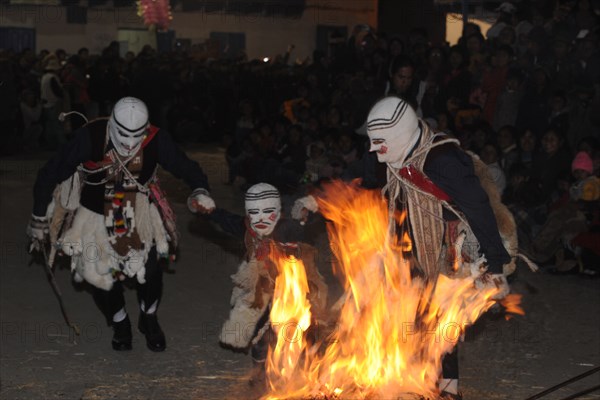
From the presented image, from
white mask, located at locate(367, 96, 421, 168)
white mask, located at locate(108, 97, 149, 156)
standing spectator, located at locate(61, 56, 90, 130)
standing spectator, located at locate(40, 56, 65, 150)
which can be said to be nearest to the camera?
white mask, located at locate(367, 96, 421, 168)

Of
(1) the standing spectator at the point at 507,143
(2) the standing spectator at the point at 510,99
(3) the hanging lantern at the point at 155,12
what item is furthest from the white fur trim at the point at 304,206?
(3) the hanging lantern at the point at 155,12

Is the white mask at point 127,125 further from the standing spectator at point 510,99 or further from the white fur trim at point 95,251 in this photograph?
the standing spectator at point 510,99

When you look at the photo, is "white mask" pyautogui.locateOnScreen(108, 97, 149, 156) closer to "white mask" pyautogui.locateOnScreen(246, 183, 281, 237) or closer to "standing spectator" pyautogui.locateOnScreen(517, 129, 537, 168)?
"white mask" pyautogui.locateOnScreen(246, 183, 281, 237)

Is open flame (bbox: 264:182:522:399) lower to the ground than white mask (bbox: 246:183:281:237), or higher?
lower

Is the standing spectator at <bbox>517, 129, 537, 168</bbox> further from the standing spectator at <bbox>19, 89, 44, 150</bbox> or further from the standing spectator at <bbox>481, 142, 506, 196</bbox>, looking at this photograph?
the standing spectator at <bbox>19, 89, 44, 150</bbox>

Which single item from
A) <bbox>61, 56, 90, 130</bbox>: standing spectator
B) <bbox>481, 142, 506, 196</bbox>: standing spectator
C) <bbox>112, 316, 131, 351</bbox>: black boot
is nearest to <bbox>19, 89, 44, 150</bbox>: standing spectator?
<bbox>61, 56, 90, 130</bbox>: standing spectator

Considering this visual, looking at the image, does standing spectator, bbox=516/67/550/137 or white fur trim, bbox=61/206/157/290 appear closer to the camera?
white fur trim, bbox=61/206/157/290

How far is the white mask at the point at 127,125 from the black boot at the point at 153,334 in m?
1.19

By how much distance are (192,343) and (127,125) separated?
5.57ft

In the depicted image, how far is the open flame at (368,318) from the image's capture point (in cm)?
497

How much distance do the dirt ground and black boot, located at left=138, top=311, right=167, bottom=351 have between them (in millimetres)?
60

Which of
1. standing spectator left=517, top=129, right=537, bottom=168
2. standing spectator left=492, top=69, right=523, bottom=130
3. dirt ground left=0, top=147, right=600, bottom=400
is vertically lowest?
dirt ground left=0, top=147, right=600, bottom=400

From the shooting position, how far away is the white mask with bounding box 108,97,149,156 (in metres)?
5.89

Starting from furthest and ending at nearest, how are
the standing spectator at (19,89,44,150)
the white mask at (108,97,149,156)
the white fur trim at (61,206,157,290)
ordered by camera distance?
1. the standing spectator at (19,89,44,150)
2. the white fur trim at (61,206,157,290)
3. the white mask at (108,97,149,156)
